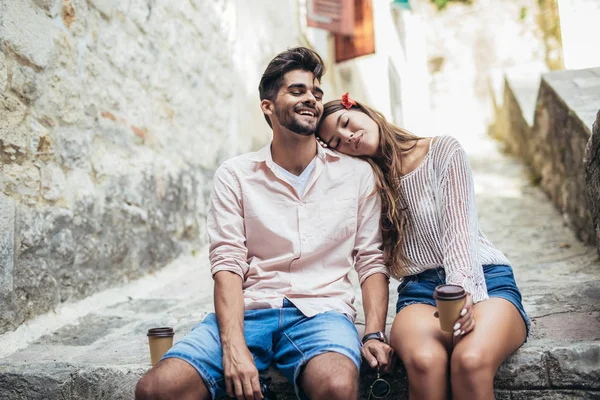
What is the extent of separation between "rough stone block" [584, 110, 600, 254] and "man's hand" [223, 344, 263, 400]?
1384mm

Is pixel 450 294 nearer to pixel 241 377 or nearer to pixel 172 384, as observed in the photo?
pixel 241 377

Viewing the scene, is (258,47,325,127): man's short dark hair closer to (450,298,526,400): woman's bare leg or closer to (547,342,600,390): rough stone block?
(450,298,526,400): woman's bare leg

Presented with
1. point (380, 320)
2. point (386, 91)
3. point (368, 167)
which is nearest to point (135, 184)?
point (368, 167)

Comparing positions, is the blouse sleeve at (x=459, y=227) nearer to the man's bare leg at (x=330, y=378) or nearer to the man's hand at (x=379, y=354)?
the man's hand at (x=379, y=354)

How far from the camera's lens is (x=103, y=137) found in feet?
10.7

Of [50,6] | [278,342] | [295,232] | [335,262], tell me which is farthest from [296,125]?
[50,6]

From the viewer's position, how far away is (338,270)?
2.12m

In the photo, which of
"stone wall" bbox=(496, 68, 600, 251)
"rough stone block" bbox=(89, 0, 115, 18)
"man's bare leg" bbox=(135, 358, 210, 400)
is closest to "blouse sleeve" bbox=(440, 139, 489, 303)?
"man's bare leg" bbox=(135, 358, 210, 400)

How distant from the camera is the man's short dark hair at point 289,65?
229 cm

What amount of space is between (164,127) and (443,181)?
8.15 ft

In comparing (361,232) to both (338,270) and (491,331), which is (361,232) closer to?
(338,270)

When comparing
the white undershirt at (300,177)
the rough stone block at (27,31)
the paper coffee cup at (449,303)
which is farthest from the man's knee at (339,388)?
the rough stone block at (27,31)

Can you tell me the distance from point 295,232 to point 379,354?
0.55 metres

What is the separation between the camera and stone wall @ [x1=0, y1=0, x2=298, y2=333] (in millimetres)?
2576
